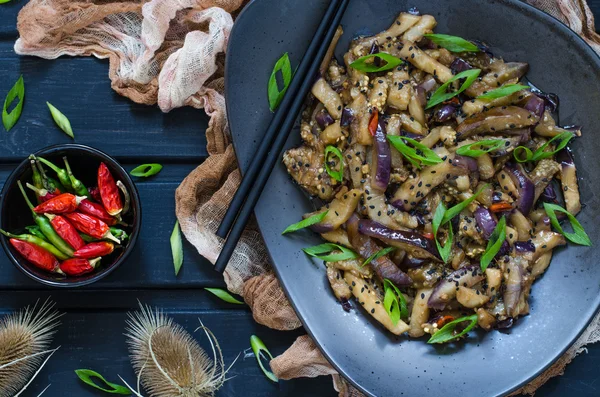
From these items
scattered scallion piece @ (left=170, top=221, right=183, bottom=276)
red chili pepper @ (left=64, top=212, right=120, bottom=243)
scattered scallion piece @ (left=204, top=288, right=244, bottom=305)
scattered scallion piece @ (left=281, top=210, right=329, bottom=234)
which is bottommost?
scattered scallion piece @ (left=204, top=288, right=244, bottom=305)

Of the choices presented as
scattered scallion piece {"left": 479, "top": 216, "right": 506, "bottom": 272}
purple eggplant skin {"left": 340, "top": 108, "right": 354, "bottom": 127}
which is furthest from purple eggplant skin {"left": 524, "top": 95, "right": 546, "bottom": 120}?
purple eggplant skin {"left": 340, "top": 108, "right": 354, "bottom": 127}

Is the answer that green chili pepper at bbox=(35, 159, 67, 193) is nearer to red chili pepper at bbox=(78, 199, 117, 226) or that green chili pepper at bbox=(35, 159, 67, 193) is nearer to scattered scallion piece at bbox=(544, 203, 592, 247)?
red chili pepper at bbox=(78, 199, 117, 226)

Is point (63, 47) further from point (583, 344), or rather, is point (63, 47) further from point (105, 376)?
point (583, 344)

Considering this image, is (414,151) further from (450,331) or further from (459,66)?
(450,331)

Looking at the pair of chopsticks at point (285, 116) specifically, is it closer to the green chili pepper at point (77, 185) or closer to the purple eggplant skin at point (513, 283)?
the green chili pepper at point (77, 185)

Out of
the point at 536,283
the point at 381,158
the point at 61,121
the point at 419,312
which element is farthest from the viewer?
the point at 61,121

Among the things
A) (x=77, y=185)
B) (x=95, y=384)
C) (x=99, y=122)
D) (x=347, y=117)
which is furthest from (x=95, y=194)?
(x=347, y=117)

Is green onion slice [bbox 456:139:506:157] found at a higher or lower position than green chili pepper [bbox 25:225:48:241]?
higher
